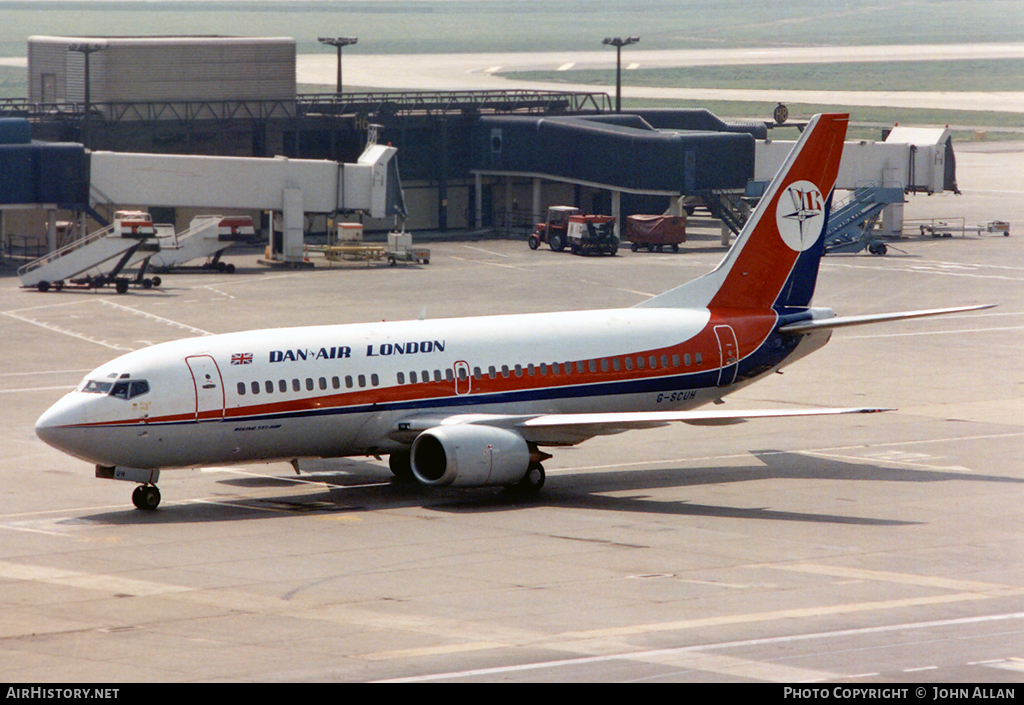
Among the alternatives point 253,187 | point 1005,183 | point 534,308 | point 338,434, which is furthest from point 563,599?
point 1005,183

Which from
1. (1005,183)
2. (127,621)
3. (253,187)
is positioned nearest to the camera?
(127,621)

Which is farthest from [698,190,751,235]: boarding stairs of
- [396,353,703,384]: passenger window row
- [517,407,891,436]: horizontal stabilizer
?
[517,407,891,436]: horizontal stabilizer

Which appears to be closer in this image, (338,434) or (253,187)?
(338,434)

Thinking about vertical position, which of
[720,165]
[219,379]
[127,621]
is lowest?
[127,621]

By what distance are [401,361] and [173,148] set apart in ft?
256

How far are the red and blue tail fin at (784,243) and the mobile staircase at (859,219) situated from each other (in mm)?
61137

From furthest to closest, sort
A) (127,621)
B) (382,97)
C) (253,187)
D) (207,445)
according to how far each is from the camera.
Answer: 1. (382,97)
2. (253,187)
3. (207,445)
4. (127,621)

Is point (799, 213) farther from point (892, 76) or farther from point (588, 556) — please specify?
point (892, 76)

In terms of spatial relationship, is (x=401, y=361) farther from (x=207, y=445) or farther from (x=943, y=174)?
(x=943, y=174)

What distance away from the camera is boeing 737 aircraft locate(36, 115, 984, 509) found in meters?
40.3

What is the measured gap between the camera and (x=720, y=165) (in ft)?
385

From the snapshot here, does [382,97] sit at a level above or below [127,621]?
above

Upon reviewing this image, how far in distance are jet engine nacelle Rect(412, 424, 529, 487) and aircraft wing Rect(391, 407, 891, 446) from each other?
74cm

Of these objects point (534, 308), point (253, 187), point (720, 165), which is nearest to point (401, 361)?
point (534, 308)
